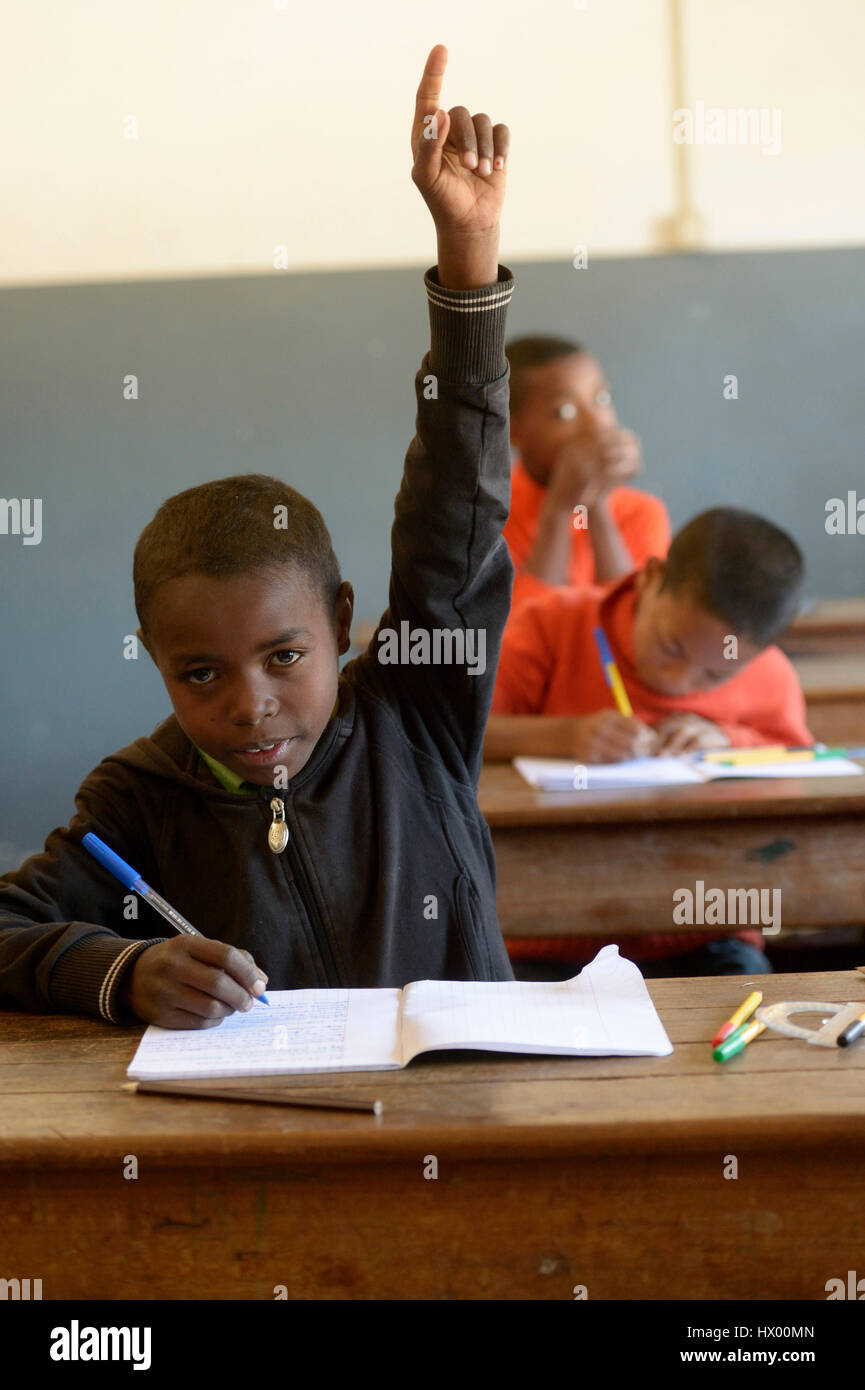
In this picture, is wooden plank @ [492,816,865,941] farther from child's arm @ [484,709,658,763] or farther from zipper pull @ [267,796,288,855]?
zipper pull @ [267,796,288,855]

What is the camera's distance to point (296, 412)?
457 cm

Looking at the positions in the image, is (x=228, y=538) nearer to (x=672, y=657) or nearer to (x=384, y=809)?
(x=384, y=809)

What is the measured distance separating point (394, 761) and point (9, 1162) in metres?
0.54

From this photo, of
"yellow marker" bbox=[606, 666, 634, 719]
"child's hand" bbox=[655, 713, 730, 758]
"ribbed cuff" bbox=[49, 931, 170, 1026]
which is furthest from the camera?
"yellow marker" bbox=[606, 666, 634, 719]

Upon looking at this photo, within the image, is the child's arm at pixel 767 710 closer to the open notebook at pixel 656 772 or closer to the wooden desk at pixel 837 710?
the open notebook at pixel 656 772

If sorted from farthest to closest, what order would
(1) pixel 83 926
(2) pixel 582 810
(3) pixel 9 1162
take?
1. (2) pixel 582 810
2. (1) pixel 83 926
3. (3) pixel 9 1162

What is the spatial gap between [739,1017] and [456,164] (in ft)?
2.30

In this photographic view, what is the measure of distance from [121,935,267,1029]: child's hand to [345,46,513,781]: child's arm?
1.21 ft

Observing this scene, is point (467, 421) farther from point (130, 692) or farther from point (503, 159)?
point (130, 692)

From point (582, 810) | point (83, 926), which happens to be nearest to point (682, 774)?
point (582, 810)

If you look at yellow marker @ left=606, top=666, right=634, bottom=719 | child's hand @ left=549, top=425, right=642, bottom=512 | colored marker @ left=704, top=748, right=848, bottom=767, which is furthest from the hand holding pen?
child's hand @ left=549, top=425, right=642, bottom=512

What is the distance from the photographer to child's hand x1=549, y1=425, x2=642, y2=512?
3.00 m

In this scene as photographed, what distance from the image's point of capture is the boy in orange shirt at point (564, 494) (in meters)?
3.24
